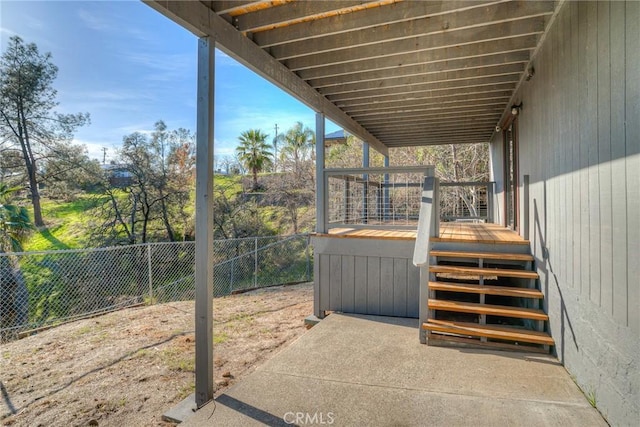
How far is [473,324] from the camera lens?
3.41 m

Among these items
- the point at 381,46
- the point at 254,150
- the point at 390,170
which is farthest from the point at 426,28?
the point at 254,150

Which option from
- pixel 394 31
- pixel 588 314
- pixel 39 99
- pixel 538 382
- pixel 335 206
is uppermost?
pixel 39 99

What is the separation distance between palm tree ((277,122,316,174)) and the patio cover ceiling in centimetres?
1387

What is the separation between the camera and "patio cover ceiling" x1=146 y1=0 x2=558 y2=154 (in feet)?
9.34

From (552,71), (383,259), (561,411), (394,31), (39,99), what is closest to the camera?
(561,411)

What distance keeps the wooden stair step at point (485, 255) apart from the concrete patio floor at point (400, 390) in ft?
3.52

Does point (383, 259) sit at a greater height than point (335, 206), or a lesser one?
lesser

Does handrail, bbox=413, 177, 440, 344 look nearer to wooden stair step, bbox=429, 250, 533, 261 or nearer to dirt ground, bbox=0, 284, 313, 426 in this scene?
wooden stair step, bbox=429, 250, 533, 261

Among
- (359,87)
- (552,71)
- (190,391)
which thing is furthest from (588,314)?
(359,87)

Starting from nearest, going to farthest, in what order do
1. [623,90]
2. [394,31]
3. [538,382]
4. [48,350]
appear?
[623,90] < [538,382] < [394,31] < [48,350]

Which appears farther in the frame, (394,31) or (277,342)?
(277,342)

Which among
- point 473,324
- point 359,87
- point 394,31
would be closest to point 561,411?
point 473,324

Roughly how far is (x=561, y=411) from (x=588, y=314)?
67cm

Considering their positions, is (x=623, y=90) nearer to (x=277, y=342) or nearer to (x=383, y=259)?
(x=383, y=259)
